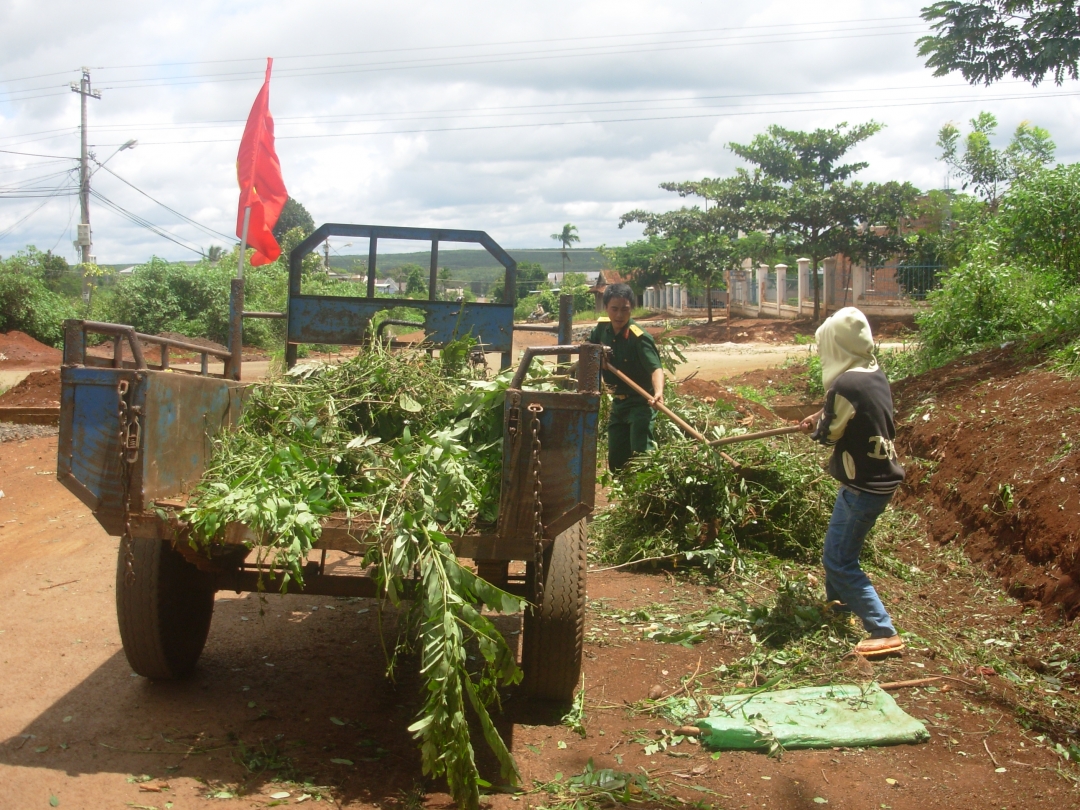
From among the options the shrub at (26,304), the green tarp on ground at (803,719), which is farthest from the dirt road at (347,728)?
the shrub at (26,304)

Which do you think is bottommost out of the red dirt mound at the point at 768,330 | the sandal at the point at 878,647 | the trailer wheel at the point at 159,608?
the sandal at the point at 878,647

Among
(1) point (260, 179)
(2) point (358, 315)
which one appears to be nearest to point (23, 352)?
(1) point (260, 179)

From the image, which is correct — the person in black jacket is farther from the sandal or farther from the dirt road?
the dirt road

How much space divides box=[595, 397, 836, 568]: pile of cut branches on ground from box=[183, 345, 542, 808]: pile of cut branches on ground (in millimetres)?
2258

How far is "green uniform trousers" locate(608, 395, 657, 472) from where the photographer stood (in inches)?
254

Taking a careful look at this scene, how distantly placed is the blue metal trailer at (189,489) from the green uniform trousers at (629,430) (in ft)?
7.36

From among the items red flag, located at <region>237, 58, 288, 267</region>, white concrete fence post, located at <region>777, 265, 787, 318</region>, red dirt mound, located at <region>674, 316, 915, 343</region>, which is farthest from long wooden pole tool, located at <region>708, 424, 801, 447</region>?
white concrete fence post, located at <region>777, 265, 787, 318</region>

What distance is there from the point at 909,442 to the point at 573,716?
5243 millimetres

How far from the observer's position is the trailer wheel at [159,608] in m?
3.84

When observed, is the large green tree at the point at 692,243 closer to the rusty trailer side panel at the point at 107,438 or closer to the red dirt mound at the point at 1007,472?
the red dirt mound at the point at 1007,472

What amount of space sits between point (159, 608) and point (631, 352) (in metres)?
A: 3.56

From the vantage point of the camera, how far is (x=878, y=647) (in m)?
4.37

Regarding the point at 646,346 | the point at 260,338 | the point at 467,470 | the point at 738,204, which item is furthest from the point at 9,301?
the point at 467,470

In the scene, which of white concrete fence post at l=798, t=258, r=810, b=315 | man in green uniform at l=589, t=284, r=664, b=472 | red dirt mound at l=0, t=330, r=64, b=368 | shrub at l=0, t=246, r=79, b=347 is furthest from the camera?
white concrete fence post at l=798, t=258, r=810, b=315
